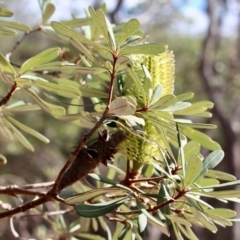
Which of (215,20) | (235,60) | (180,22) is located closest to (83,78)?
(215,20)

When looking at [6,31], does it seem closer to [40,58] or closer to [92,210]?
[40,58]

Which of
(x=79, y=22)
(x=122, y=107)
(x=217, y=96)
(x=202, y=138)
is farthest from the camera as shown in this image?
(x=217, y=96)

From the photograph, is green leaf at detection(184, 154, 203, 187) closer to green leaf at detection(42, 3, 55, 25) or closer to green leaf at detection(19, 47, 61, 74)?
green leaf at detection(19, 47, 61, 74)

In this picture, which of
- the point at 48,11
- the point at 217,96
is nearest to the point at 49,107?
the point at 48,11

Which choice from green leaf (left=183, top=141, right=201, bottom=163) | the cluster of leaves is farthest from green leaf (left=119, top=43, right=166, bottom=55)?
green leaf (left=183, top=141, right=201, bottom=163)

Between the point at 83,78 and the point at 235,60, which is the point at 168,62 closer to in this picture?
the point at 83,78

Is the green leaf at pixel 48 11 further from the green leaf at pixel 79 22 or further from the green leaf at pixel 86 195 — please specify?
the green leaf at pixel 86 195
